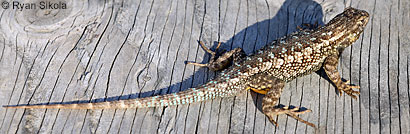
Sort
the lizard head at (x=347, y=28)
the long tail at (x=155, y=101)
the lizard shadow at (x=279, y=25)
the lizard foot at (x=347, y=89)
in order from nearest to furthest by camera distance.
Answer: the long tail at (x=155, y=101) < the lizard foot at (x=347, y=89) < the lizard head at (x=347, y=28) < the lizard shadow at (x=279, y=25)

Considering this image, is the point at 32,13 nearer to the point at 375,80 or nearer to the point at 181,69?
the point at 181,69

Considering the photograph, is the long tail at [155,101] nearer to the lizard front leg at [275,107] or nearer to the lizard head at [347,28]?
the lizard front leg at [275,107]

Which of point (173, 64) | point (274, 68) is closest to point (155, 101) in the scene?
point (173, 64)

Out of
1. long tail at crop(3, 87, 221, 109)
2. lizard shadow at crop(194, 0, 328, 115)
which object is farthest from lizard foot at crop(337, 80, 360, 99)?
long tail at crop(3, 87, 221, 109)

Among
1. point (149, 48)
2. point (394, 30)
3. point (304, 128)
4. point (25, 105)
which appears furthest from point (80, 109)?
point (394, 30)

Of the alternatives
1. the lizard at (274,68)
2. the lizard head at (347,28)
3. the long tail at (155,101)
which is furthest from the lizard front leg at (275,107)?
the lizard head at (347,28)

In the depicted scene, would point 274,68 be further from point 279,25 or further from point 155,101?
point 155,101
